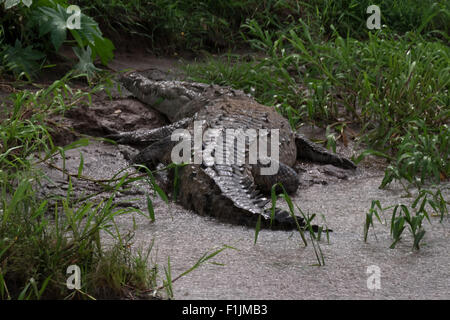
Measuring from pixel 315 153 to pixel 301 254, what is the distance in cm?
195

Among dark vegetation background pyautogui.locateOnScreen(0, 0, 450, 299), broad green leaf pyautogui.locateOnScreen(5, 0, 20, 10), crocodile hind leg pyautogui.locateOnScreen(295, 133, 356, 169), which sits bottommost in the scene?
crocodile hind leg pyautogui.locateOnScreen(295, 133, 356, 169)

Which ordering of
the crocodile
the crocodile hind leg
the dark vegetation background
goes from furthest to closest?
1. the crocodile hind leg
2. the crocodile
3. the dark vegetation background

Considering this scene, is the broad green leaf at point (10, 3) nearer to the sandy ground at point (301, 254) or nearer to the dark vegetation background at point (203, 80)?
the dark vegetation background at point (203, 80)

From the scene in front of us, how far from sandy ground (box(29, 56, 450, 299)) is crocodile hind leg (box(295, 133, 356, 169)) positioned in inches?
20.5

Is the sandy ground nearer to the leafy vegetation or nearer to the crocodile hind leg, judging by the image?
the crocodile hind leg

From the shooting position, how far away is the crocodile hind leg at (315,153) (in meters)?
4.39

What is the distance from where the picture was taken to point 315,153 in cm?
455

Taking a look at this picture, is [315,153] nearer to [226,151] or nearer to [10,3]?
[226,151]

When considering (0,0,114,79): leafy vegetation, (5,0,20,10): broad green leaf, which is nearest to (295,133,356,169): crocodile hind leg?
(0,0,114,79): leafy vegetation

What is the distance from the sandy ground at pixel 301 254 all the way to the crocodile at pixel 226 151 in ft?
0.27

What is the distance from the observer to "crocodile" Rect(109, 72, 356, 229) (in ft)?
10.5

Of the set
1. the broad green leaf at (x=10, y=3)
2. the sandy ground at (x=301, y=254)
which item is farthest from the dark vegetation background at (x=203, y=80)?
the sandy ground at (x=301, y=254)

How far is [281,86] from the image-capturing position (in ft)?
17.6
